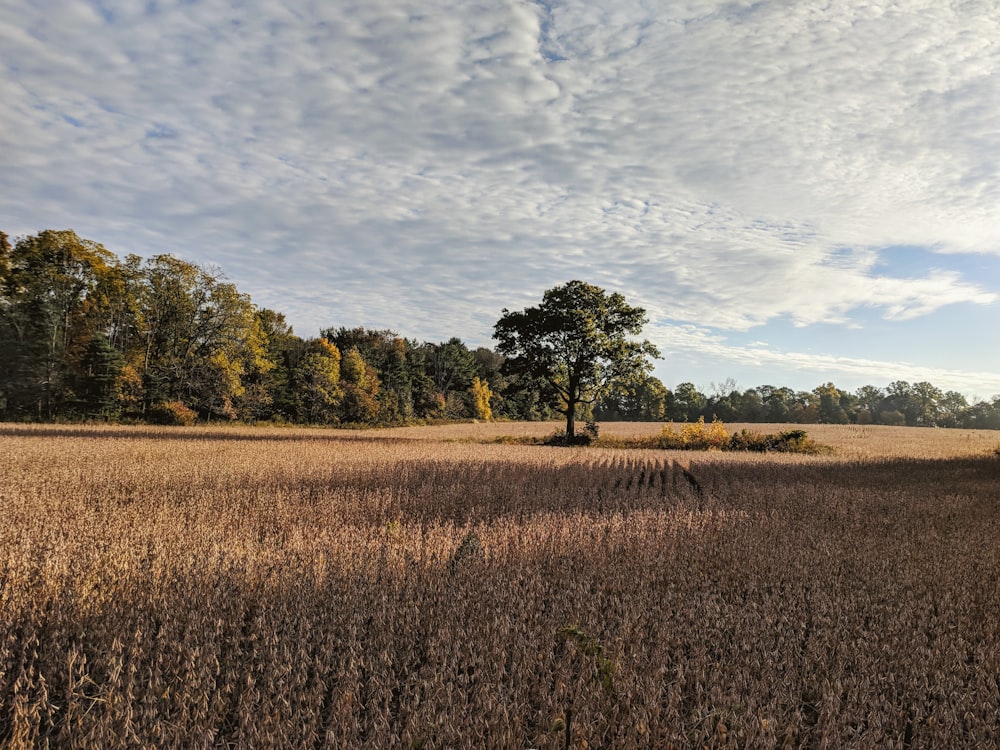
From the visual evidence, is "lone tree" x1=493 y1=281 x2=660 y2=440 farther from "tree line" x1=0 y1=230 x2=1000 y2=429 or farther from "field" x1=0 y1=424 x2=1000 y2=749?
"field" x1=0 y1=424 x2=1000 y2=749

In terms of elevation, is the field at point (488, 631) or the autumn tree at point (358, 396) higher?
the autumn tree at point (358, 396)

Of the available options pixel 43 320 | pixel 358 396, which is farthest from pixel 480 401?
pixel 43 320

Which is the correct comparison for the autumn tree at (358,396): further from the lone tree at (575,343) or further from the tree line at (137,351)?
the lone tree at (575,343)

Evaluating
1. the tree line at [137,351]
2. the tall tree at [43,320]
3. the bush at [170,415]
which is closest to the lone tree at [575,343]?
the tree line at [137,351]

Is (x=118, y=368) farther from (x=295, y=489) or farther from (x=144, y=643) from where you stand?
(x=144, y=643)

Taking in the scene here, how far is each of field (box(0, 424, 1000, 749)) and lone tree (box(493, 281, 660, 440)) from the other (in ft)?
77.7

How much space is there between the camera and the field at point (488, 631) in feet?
8.95

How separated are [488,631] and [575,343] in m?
28.7

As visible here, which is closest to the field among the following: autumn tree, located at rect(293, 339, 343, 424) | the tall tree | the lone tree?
the lone tree

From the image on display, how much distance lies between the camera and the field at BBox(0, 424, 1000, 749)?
2727mm

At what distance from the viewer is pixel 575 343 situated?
31766mm

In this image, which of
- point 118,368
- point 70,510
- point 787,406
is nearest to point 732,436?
point 70,510

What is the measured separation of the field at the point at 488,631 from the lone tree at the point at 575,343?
2370 centimetres

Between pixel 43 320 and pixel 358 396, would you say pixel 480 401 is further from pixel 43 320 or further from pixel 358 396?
pixel 43 320
